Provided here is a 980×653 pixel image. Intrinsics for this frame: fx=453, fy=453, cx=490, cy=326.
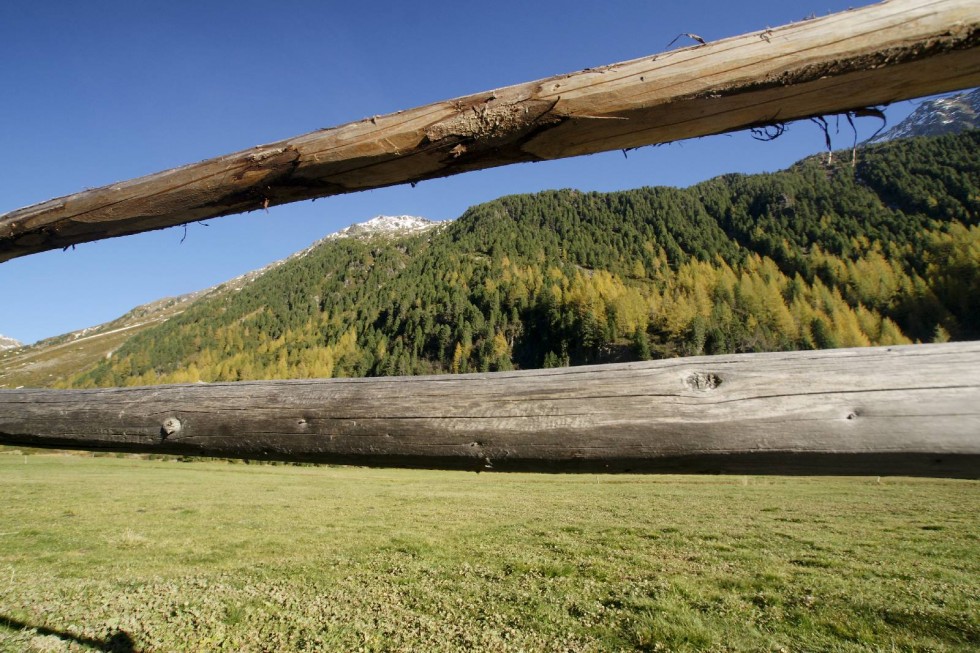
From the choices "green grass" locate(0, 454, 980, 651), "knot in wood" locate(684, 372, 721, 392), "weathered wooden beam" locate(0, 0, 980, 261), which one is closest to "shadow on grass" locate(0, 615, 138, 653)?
"green grass" locate(0, 454, 980, 651)

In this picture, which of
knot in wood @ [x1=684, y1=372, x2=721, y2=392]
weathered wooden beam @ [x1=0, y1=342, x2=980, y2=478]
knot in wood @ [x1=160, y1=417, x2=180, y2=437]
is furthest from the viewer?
knot in wood @ [x1=160, y1=417, x2=180, y2=437]

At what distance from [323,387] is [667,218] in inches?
8355

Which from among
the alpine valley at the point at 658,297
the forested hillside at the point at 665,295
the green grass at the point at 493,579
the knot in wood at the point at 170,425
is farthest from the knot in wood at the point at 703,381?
the forested hillside at the point at 665,295

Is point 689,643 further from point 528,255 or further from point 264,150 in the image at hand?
point 528,255

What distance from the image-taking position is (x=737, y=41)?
5.01ft

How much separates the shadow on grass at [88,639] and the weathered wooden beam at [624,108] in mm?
4218

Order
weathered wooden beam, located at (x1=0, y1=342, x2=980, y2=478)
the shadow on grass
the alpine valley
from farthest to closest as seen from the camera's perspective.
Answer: the alpine valley
the shadow on grass
weathered wooden beam, located at (x1=0, y1=342, x2=980, y2=478)

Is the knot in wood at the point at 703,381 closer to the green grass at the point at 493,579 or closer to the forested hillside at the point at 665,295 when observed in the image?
the green grass at the point at 493,579

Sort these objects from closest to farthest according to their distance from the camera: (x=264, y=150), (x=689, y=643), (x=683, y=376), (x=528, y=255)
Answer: (x=683, y=376) < (x=264, y=150) < (x=689, y=643) < (x=528, y=255)

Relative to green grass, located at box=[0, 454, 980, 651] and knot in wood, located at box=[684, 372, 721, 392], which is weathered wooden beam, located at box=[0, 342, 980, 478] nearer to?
knot in wood, located at box=[684, 372, 721, 392]

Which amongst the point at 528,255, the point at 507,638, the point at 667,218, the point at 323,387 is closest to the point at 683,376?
the point at 323,387

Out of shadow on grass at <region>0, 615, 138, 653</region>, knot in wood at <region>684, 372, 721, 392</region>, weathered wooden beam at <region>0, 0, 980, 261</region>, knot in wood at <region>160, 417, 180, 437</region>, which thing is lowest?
shadow on grass at <region>0, 615, 138, 653</region>

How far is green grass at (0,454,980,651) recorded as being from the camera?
4906 mm

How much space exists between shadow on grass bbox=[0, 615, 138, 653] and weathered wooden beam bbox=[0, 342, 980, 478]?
3464mm
